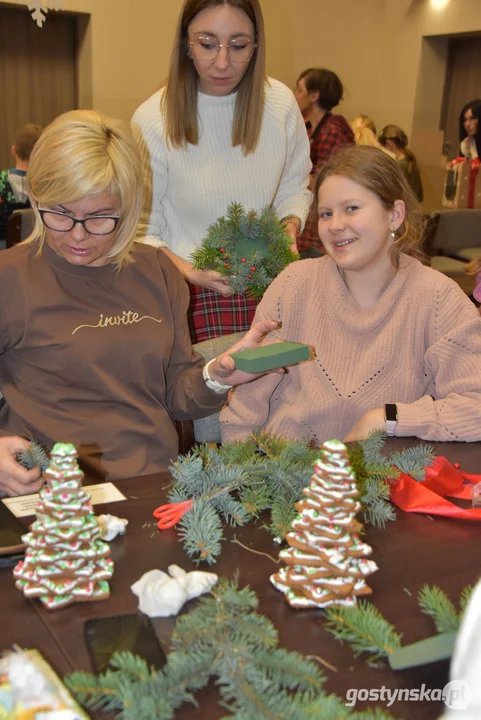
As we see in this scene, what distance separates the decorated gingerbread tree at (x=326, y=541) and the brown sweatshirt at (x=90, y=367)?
0.81 m

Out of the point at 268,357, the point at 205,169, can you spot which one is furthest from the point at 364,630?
→ the point at 205,169

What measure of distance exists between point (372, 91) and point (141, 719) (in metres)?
9.37

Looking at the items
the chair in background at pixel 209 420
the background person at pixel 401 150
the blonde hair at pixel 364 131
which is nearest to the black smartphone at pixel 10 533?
the chair in background at pixel 209 420

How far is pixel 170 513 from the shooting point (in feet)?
4.71

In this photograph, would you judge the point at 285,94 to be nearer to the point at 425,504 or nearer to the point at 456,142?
the point at 425,504

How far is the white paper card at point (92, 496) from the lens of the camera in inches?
57.0

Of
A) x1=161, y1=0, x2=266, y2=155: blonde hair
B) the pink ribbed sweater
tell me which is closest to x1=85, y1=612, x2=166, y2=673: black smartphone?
the pink ribbed sweater

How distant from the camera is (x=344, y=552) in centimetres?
119

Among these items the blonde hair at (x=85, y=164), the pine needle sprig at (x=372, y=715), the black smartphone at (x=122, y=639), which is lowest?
the black smartphone at (x=122, y=639)

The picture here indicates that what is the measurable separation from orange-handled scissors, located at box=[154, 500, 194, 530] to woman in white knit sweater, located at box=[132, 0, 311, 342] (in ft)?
4.06

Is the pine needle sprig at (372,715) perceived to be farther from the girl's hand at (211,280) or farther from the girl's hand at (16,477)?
the girl's hand at (211,280)

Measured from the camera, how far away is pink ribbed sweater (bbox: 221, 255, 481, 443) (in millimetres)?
2203

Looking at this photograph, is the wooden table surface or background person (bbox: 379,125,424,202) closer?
the wooden table surface

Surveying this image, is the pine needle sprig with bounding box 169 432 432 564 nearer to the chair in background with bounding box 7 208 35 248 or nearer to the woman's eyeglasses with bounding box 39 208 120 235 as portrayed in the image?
the woman's eyeglasses with bounding box 39 208 120 235
